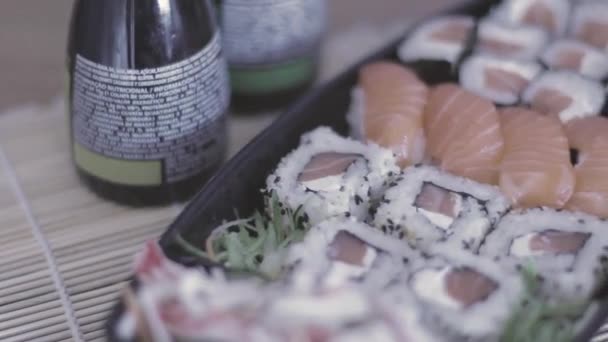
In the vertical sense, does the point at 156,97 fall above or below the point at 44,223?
above

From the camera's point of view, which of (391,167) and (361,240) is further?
(391,167)

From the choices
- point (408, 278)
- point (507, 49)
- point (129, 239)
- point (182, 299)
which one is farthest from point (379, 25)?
point (182, 299)

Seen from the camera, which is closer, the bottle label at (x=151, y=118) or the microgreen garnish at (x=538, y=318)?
the microgreen garnish at (x=538, y=318)

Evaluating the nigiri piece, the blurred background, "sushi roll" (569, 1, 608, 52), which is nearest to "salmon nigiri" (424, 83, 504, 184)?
the nigiri piece

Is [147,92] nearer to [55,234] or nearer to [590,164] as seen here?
[55,234]

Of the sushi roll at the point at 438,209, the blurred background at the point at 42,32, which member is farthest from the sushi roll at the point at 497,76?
the blurred background at the point at 42,32

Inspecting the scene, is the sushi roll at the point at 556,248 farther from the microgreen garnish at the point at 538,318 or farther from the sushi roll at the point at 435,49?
the sushi roll at the point at 435,49

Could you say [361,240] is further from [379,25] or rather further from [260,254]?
[379,25]
